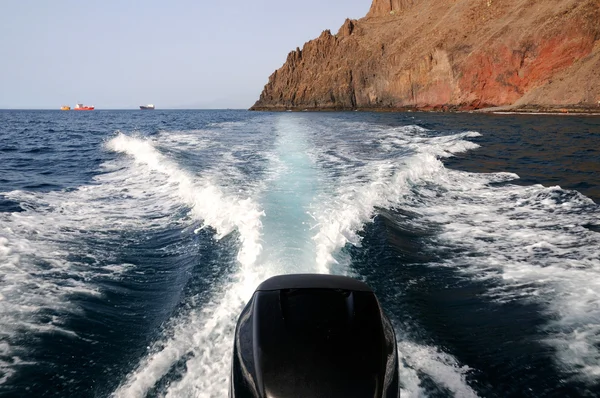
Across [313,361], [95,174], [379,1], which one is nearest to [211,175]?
[95,174]

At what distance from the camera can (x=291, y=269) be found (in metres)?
5.29

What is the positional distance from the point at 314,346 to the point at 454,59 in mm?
69780

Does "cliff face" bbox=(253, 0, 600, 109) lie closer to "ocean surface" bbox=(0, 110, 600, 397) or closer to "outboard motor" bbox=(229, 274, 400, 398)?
"ocean surface" bbox=(0, 110, 600, 397)

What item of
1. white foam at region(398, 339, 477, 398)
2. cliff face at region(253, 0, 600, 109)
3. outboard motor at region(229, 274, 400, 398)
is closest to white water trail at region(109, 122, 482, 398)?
white foam at region(398, 339, 477, 398)

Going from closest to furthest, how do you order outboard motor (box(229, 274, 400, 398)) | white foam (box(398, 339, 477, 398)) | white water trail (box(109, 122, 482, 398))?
outboard motor (box(229, 274, 400, 398))
white foam (box(398, 339, 477, 398))
white water trail (box(109, 122, 482, 398))

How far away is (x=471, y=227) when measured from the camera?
7.57m

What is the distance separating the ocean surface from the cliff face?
42.8 meters

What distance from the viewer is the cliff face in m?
46.0

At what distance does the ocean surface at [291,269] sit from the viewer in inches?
141

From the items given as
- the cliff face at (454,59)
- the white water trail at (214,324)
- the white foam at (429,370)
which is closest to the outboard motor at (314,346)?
the white foam at (429,370)

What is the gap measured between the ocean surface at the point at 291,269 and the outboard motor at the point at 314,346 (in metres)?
1.14

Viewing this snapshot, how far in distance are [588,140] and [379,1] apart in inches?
4552

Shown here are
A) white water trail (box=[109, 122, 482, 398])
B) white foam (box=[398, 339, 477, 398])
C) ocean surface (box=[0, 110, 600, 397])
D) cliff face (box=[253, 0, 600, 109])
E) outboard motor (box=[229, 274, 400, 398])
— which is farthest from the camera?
cliff face (box=[253, 0, 600, 109])

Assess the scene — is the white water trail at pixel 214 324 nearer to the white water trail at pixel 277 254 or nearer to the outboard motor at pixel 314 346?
the white water trail at pixel 277 254
